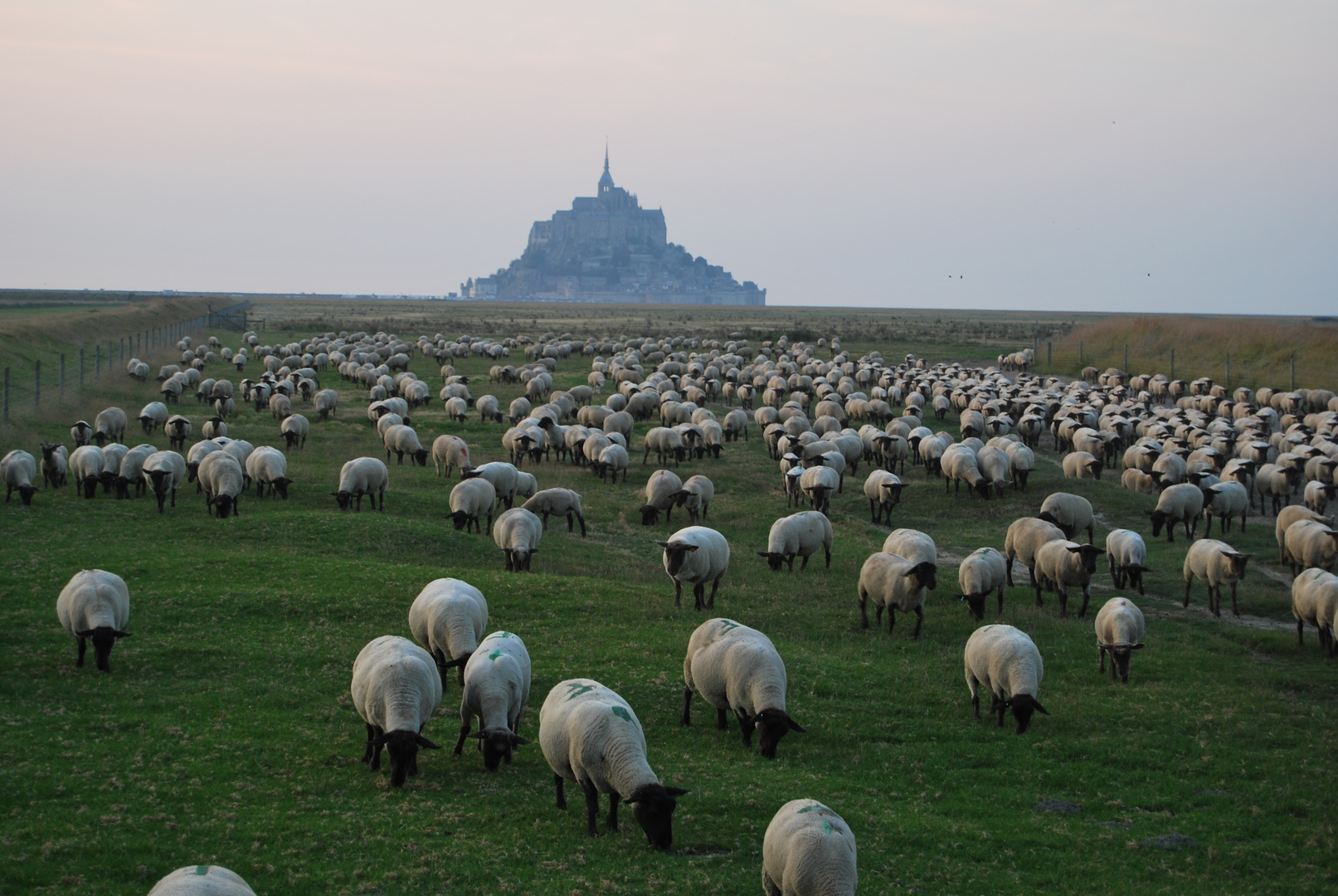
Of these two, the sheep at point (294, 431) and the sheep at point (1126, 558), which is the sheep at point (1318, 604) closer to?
the sheep at point (1126, 558)

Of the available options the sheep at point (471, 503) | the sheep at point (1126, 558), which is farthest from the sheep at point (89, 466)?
the sheep at point (1126, 558)

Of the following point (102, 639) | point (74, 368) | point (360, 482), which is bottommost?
point (102, 639)

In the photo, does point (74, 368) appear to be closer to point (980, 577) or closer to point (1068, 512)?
point (1068, 512)

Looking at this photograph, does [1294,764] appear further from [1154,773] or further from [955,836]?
[955,836]

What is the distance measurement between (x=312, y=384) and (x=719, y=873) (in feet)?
135

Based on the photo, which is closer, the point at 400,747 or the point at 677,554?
the point at 400,747

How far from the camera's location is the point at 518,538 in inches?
723

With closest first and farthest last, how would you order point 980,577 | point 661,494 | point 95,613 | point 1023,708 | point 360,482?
point 1023,708
point 95,613
point 980,577
point 360,482
point 661,494

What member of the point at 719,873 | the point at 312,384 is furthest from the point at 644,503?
the point at 312,384

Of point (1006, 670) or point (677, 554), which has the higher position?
point (677, 554)

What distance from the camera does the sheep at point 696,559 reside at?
15.9m

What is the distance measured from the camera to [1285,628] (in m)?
16.9

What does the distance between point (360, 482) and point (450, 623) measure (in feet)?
39.0

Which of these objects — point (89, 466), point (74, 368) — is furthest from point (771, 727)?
point (74, 368)
